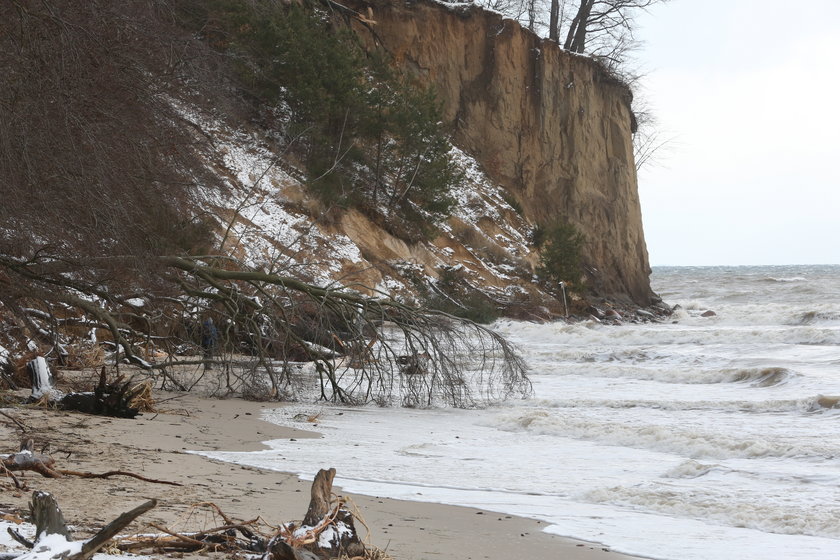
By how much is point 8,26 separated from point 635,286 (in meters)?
34.2

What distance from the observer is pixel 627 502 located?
265 inches

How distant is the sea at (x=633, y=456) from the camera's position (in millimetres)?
6062

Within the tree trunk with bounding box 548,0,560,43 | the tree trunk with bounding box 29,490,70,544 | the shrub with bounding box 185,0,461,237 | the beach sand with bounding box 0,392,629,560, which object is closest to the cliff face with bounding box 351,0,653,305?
the tree trunk with bounding box 548,0,560,43

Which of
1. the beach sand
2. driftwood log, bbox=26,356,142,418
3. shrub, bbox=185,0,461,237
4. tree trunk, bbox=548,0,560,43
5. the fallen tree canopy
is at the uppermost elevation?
tree trunk, bbox=548,0,560,43

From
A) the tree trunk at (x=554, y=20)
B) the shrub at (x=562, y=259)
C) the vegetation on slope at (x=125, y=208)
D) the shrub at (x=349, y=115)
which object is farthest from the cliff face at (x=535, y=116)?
the vegetation on slope at (x=125, y=208)

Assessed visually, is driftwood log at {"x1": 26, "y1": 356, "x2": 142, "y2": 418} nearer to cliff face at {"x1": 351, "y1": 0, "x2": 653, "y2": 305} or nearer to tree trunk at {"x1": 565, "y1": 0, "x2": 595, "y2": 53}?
cliff face at {"x1": 351, "y1": 0, "x2": 653, "y2": 305}

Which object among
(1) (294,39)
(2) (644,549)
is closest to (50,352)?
(2) (644,549)

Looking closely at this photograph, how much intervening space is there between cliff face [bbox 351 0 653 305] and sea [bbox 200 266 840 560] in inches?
729

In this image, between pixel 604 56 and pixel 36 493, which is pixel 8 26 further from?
pixel 604 56

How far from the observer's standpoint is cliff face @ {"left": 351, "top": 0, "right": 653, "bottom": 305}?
3334cm

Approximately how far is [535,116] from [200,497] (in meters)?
31.9

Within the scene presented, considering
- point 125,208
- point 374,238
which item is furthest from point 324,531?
point 374,238

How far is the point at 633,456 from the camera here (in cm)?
891

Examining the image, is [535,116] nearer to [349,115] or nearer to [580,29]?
[580,29]
